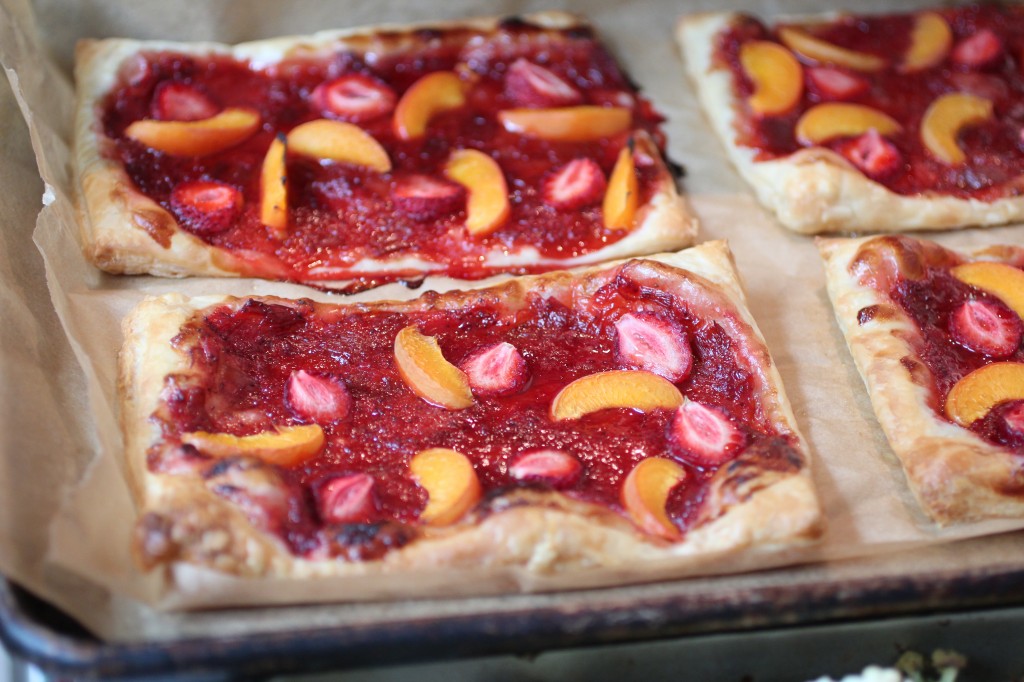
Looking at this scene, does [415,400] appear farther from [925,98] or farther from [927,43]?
[927,43]

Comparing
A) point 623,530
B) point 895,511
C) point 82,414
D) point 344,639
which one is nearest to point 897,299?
point 895,511

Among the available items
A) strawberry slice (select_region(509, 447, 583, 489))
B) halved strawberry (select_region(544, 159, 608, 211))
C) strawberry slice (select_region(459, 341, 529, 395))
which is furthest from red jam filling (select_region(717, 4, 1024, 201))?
strawberry slice (select_region(509, 447, 583, 489))

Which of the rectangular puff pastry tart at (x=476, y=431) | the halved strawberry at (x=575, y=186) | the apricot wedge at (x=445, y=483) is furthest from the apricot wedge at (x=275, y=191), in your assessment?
the apricot wedge at (x=445, y=483)

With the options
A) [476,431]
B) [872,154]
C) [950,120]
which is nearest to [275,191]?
[476,431]

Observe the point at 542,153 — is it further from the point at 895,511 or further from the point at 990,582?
the point at 990,582

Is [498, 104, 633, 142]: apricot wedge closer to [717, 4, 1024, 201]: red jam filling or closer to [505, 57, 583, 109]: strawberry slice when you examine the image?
[505, 57, 583, 109]: strawberry slice

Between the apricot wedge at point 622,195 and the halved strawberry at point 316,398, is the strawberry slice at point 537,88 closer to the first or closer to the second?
the apricot wedge at point 622,195
